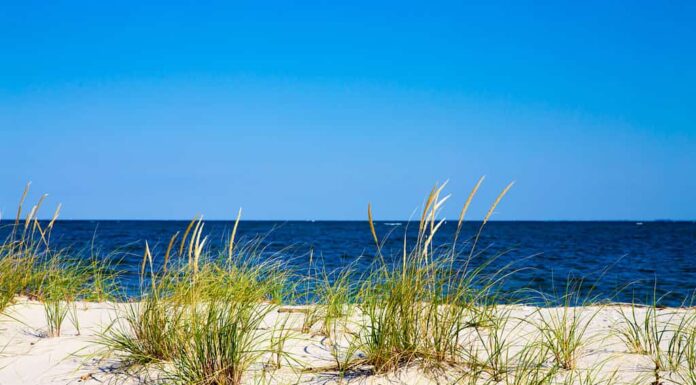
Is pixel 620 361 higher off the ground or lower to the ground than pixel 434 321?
lower

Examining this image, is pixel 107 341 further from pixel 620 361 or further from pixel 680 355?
pixel 680 355

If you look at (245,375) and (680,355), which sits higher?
(680,355)

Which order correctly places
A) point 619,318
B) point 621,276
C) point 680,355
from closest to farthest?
1. point 680,355
2. point 619,318
3. point 621,276

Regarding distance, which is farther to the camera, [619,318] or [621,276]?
[621,276]

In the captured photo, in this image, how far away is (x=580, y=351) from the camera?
380cm

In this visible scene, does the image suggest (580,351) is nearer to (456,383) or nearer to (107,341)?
(456,383)

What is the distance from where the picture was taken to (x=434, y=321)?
3.35 metres

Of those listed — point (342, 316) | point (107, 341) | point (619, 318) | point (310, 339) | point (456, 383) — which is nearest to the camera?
point (456, 383)

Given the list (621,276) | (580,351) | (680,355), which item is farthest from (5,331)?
(621,276)

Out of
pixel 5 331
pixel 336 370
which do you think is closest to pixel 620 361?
pixel 336 370

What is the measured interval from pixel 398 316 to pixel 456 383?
1.61ft

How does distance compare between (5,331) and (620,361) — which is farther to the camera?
(5,331)

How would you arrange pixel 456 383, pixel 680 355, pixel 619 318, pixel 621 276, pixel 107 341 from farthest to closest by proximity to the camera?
pixel 621 276, pixel 619 318, pixel 107 341, pixel 680 355, pixel 456 383

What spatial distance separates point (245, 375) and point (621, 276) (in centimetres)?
1333
